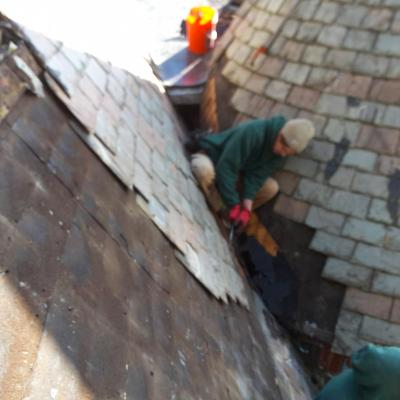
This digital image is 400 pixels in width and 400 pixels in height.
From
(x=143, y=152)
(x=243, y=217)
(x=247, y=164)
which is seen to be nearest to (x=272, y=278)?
(x=243, y=217)

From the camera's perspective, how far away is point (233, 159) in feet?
16.4

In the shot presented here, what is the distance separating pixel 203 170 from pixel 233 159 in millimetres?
330

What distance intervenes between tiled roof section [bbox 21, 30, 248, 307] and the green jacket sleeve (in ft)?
1.38

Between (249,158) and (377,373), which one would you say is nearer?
(377,373)

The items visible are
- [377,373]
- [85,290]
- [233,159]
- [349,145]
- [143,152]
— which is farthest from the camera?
[233,159]

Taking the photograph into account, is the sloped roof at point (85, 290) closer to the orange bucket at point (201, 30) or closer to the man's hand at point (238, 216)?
the man's hand at point (238, 216)

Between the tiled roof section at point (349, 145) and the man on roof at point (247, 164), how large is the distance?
0.20 m

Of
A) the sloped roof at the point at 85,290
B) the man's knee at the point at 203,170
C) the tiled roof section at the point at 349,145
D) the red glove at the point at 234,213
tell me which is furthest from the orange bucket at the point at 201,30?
the sloped roof at the point at 85,290

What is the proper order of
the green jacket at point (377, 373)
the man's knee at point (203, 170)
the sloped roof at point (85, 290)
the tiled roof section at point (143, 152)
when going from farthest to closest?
the man's knee at point (203, 170) < the green jacket at point (377, 373) < the tiled roof section at point (143, 152) < the sloped roof at point (85, 290)

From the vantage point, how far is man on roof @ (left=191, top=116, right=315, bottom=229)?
4902 mm

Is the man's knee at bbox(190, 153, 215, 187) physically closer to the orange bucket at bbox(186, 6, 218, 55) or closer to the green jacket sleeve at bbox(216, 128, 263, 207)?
the green jacket sleeve at bbox(216, 128, 263, 207)

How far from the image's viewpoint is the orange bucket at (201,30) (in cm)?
753

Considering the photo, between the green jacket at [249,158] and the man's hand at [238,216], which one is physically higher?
the green jacket at [249,158]

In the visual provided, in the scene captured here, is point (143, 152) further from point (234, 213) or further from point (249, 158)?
point (249, 158)
